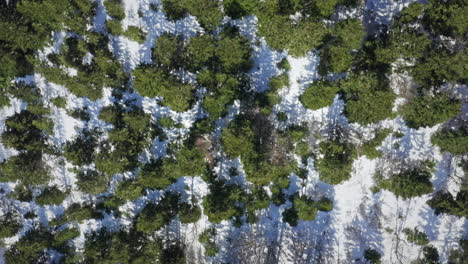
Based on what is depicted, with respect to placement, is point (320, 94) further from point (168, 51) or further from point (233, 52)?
point (168, 51)

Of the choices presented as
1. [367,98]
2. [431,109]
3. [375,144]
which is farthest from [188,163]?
[431,109]

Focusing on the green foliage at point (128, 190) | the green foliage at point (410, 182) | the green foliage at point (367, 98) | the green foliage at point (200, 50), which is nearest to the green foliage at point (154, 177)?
the green foliage at point (128, 190)

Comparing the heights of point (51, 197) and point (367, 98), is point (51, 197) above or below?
below

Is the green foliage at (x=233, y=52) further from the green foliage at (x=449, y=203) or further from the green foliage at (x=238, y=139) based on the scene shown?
the green foliage at (x=449, y=203)

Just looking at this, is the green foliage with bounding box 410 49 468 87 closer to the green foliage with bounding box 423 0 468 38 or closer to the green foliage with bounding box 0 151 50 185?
the green foliage with bounding box 423 0 468 38

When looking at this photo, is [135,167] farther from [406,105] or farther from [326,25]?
[406,105]

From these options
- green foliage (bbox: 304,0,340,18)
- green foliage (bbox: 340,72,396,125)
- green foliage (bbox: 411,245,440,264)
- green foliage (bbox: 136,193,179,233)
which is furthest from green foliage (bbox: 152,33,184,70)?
green foliage (bbox: 411,245,440,264)

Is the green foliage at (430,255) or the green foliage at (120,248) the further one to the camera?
the green foliage at (430,255)
